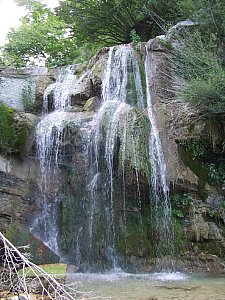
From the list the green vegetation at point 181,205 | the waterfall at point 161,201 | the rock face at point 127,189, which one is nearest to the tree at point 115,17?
the rock face at point 127,189

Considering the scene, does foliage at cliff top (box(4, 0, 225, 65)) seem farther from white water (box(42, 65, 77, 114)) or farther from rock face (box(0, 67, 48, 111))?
white water (box(42, 65, 77, 114))

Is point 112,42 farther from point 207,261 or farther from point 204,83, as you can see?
point 207,261

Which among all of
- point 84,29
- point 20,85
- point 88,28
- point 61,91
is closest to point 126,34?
point 88,28

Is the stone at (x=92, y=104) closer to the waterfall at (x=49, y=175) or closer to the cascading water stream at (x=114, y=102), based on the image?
the cascading water stream at (x=114, y=102)

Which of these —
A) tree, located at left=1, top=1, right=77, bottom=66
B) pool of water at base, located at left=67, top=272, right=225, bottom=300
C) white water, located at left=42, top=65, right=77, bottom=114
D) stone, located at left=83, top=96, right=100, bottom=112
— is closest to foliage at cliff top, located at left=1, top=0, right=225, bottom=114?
tree, located at left=1, top=1, right=77, bottom=66

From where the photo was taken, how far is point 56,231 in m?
7.72

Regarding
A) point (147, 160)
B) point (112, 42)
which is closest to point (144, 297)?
point (147, 160)

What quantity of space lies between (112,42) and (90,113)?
20.2 feet

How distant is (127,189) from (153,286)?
2.57 m

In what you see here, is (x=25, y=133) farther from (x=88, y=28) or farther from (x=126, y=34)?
(x=126, y=34)

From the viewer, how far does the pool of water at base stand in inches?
176

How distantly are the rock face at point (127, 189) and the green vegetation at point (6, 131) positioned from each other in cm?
17

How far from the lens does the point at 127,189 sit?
7453 millimetres

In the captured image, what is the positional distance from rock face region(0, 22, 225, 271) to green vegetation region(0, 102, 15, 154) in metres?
0.17
